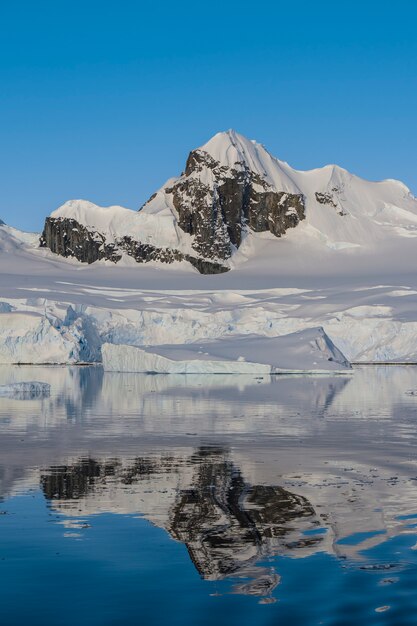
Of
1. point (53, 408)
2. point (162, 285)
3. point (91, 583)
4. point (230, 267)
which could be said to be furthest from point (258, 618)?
point (230, 267)

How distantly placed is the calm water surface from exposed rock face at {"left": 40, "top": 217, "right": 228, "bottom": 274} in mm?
122558

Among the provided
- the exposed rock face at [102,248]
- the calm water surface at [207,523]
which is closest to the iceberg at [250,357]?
the calm water surface at [207,523]

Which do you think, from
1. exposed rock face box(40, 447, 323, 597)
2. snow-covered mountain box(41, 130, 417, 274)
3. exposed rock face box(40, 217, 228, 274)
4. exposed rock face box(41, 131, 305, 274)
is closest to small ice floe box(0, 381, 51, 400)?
exposed rock face box(40, 447, 323, 597)

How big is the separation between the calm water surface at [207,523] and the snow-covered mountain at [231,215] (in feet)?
407

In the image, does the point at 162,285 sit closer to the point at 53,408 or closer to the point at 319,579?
the point at 53,408

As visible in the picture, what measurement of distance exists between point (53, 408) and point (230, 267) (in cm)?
11760

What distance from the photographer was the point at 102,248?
144125 millimetres

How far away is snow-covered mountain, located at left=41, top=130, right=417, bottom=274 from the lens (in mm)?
144500

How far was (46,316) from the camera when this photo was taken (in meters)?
61.2

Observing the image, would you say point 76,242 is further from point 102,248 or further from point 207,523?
point 207,523

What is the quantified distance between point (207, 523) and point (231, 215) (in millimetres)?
144864

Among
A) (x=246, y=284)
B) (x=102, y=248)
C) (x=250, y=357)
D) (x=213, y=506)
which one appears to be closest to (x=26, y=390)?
(x=250, y=357)

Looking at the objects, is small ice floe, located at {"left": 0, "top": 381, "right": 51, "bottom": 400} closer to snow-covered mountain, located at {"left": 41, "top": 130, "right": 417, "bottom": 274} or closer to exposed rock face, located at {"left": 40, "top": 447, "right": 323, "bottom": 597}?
→ exposed rock face, located at {"left": 40, "top": 447, "right": 323, "bottom": 597}

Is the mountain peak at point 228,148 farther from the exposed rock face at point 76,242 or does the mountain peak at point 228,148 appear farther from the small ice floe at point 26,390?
the small ice floe at point 26,390
